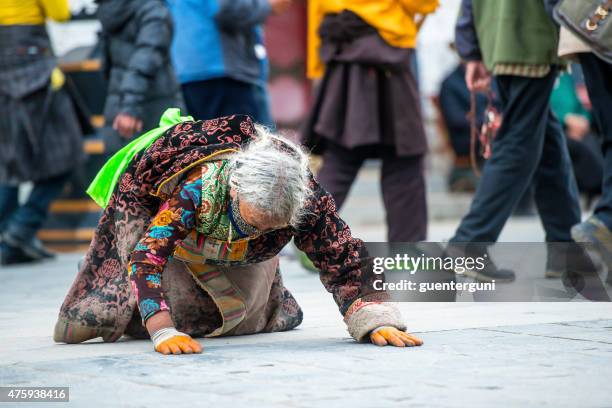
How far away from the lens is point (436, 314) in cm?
445

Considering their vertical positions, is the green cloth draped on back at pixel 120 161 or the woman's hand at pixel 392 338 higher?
the green cloth draped on back at pixel 120 161

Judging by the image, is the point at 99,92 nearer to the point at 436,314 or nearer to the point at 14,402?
the point at 436,314

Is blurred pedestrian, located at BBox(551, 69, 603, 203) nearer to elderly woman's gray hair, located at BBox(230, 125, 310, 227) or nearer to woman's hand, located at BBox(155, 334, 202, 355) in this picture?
elderly woman's gray hair, located at BBox(230, 125, 310, 227)

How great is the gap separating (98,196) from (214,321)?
24.2 inches

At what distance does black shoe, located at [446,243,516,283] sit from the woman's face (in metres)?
1.77

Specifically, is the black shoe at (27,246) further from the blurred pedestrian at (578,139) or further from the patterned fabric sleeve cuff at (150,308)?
the blurred pedestrian at (578,139)

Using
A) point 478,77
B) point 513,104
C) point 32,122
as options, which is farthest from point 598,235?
point 32,122

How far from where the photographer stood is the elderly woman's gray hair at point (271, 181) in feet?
11.2

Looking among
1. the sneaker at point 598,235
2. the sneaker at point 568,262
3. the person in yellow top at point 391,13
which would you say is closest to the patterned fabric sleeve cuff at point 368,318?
the sneaker at point 598,235

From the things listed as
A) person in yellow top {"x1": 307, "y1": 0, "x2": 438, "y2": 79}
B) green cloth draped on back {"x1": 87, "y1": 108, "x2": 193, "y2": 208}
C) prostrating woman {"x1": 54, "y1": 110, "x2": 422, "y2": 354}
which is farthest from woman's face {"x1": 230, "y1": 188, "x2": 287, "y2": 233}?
person in yellow top {"x1": 307, "y1": 0, "x2": 438, "y2": 79}

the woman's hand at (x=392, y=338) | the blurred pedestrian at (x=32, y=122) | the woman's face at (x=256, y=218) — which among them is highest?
the woman's face at (x=256, y=218)

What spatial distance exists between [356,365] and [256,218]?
517mm

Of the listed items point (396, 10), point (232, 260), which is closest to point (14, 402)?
point (232, 260)

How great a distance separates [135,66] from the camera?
5.95 m
